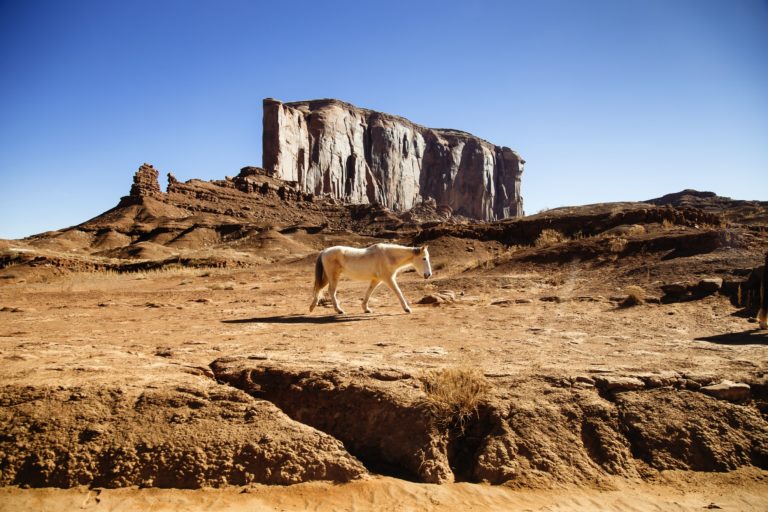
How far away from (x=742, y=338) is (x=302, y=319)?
753cm

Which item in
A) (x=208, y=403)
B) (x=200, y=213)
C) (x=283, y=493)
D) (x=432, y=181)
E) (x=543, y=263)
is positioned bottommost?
(x=283, y=493)

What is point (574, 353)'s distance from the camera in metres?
5.77

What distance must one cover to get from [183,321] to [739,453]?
354 inches

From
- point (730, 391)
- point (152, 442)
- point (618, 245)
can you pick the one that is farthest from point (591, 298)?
point (152, 442)

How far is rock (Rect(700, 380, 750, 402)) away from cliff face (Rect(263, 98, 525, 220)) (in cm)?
9095

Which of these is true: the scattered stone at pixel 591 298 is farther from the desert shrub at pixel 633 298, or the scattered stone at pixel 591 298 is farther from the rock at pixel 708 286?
the rock at pixel 708 286

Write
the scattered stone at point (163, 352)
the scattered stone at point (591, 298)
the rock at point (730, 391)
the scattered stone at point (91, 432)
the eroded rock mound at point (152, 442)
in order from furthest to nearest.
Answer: the scattered stone at point (591, 298) < the scattered stone at point (163, 352) < the rock at point (730, 391) < the scattered stone at point (91, 432) < the eroded rock mound at point (152, 442)

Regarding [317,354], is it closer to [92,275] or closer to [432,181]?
[92,275]

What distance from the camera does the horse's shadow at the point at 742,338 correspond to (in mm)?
6184

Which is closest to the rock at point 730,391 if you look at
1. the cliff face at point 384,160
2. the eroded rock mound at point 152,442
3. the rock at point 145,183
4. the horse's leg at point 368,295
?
the eroded rock mound at point 152,442

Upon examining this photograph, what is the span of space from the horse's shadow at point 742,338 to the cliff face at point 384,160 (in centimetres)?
8915

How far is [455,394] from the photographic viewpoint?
4.27 m

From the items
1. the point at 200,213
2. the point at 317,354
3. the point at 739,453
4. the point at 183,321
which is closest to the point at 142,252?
the point at 200,213

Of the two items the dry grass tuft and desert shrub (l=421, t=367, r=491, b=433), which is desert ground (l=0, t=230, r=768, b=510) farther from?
the dry grass tuft
